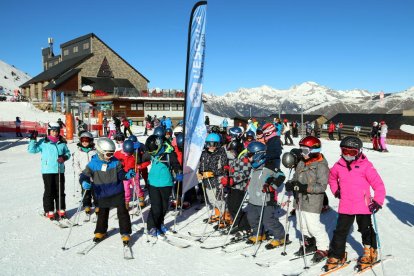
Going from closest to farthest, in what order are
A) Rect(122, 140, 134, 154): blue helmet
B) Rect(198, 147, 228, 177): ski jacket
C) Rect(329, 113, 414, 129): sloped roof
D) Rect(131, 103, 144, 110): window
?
Rect(198, 147, 228, 177): ski jacket → Rect(122, 140, 134, 154): blue helmet → Rect(329, 113, 414, 129): sloped roof → Rect(131, 103, 144, 110): window

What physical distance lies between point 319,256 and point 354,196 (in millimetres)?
1041

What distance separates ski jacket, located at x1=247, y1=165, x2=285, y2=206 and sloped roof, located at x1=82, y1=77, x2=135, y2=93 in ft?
158

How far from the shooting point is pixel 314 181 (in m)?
4.80

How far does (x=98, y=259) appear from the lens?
198 inches

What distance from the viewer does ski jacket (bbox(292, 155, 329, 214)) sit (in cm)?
474

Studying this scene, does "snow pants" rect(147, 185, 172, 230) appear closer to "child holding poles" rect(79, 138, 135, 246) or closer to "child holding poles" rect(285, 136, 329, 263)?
"child holding poles" rect(79, 138, 135, 246)

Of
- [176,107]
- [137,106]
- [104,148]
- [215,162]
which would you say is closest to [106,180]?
[104,148]

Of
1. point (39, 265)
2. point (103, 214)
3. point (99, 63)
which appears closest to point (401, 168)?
point (103, 214)

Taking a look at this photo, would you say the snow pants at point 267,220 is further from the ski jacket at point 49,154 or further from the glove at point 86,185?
the ski jacket at point 49,154

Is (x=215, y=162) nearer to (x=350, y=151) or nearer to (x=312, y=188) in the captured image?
(x=312, y=188)

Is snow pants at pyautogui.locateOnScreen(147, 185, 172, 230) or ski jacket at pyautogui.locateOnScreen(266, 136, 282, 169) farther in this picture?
ski jacket at pyautogui.locateOnScreen(266, 136, 282, 169)

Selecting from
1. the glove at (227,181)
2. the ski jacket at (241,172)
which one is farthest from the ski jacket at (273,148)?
the glove at (227,181)

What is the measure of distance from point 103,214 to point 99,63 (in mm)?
53982

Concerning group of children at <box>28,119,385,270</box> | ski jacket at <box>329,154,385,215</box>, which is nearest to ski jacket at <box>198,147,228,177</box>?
group of children at <box>28,119,385,270</box>
